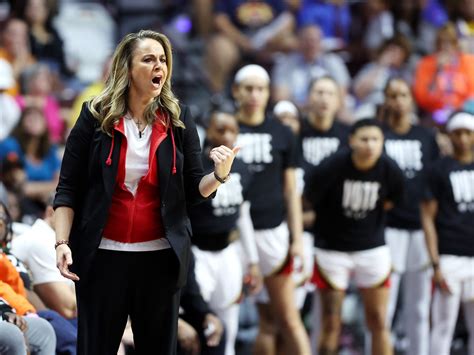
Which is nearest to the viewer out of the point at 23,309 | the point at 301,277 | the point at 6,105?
the point at 23,309

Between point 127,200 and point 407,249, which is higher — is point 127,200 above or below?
above

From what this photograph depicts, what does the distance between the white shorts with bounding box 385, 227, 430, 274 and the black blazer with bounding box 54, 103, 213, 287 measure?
4.18 m

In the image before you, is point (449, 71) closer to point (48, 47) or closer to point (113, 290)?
point (48, 47)

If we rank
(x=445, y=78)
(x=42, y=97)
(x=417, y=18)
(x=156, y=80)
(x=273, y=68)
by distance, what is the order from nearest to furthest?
(x=156, y=80), (x=42, y=97), (x=445, y=78), (x=273, y=68), (x=417, y=18)

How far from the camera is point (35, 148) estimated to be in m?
9.57

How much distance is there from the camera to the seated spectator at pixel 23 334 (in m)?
5.21

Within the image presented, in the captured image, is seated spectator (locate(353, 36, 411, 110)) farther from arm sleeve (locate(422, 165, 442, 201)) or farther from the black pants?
the black pants

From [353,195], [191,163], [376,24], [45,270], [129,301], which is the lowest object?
[45,270]

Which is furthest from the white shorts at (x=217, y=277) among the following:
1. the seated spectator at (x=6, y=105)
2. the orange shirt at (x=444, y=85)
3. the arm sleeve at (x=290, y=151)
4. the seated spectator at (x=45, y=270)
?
the orange shirt at (x=444, y=85)

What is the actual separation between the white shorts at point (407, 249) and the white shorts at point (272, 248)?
1.06 metres

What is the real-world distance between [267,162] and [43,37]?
14.3 ft

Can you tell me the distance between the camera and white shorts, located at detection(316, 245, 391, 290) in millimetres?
7809

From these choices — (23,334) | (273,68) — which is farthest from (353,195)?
(273,68)

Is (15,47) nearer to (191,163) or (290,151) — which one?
(290,151)
